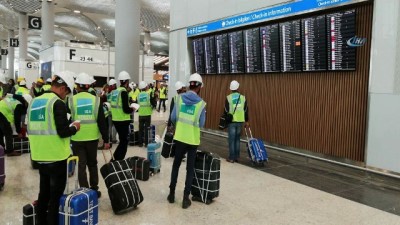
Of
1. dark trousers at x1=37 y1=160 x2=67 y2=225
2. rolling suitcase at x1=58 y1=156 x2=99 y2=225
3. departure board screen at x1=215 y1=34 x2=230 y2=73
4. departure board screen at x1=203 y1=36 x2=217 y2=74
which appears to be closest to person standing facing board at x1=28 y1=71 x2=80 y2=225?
dark trousers at x1=37 y1=160 x2=67 y2=225

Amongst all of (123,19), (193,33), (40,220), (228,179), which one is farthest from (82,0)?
(40,220)

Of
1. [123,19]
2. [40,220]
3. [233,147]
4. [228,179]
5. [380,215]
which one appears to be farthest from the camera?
[123,19]

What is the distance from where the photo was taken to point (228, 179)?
6125 mm

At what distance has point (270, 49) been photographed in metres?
8.73

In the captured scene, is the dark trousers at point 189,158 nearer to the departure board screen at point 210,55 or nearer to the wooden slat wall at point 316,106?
the wooden slat wall at point 316,106

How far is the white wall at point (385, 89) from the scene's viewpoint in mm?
6230

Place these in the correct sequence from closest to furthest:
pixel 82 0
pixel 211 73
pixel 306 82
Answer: pixel 306 82 < pixel 211 73 < pixel 82 0

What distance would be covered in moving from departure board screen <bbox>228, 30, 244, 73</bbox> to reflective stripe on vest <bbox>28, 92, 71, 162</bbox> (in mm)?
7102

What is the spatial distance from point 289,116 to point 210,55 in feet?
11.9

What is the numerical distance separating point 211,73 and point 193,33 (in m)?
1.48

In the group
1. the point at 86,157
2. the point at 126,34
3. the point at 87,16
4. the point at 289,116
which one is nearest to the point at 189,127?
the point at 86,157

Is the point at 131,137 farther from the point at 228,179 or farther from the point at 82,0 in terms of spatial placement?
the point at 82,0

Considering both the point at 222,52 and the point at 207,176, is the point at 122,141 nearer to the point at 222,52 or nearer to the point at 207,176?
the point at 207,176

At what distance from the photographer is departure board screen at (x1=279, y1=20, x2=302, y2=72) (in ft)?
26.2
